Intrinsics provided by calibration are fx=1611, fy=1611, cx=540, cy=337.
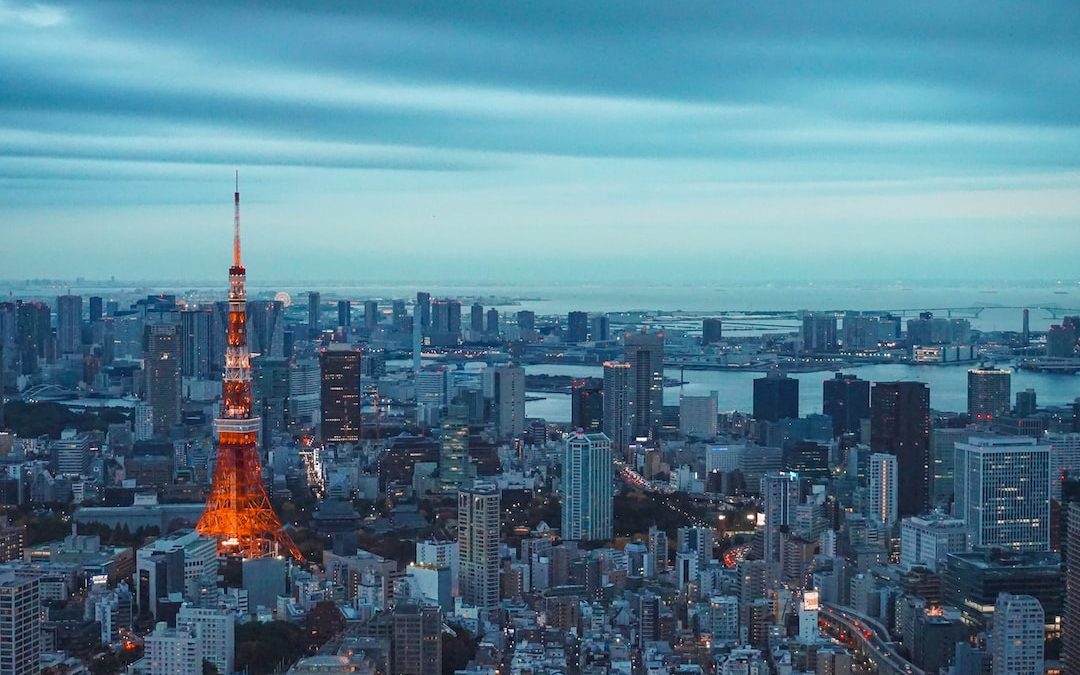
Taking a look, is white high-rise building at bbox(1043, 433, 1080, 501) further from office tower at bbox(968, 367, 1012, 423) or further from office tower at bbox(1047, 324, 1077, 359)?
office tower at bbox(1047, 324, 1077, 359)

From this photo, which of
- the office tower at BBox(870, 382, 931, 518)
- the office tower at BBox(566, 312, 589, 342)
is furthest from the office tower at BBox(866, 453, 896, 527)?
the office tower at BBox(566, 312, 589, 342)

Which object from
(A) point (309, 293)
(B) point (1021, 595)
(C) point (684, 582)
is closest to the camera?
(B) point (1021, 595)

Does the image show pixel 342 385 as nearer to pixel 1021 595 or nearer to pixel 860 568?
pixel 860 568

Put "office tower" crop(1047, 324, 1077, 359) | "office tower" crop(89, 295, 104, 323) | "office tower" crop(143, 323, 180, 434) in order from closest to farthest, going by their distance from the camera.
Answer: "office tower" crop(1047, 324, 1077, 359) → "office tower" crop(143, 323, 180, 434) → "office tower" crop(89, 295, 104, 323)

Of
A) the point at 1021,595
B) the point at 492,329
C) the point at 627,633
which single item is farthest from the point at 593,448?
the point at 492,329

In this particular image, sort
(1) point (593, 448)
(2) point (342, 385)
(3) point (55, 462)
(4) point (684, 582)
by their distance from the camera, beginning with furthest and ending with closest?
(2) point (342, 385) → (3) point (55, 462) → (1) point (593, 448) → (4) point (684, 582)

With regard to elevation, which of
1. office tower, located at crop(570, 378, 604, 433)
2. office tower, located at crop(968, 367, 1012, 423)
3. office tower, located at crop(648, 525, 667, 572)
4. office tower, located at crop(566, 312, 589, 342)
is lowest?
office tower, located at crop(648, 525, 667, 572)

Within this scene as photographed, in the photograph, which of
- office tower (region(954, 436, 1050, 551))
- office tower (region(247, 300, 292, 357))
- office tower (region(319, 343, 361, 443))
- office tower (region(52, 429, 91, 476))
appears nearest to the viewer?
office tower (region(954, 436, 1050, 551))
